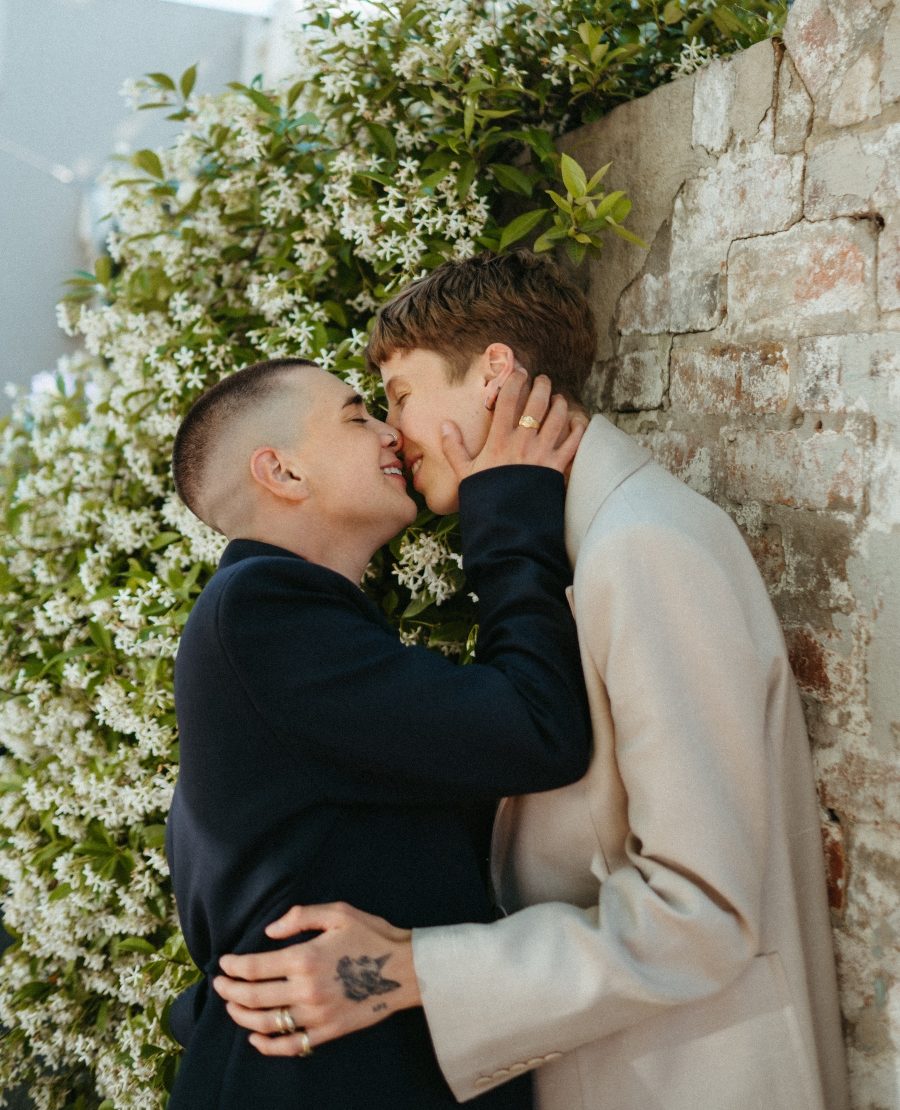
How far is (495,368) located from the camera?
188 cm

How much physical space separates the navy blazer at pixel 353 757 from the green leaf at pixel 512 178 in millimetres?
986

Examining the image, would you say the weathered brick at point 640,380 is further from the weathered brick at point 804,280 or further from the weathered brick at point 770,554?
the weathered brick at point 770,554

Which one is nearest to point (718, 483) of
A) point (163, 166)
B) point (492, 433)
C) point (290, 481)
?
point (492, 433)

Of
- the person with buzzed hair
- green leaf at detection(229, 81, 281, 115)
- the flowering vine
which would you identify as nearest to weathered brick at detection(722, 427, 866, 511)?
the person with buzzed hair

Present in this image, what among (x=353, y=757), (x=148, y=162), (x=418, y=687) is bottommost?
(x=353, y=757)

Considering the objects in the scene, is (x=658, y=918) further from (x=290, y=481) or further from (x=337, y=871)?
(x=290, y=481)

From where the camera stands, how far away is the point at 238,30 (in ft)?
20.1

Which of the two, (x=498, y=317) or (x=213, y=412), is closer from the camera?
(x=498, y=317)

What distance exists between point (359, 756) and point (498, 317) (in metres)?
0.89

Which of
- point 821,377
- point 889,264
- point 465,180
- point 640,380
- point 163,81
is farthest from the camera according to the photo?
point 163,81

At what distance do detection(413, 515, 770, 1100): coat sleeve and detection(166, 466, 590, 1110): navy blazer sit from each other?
11cm

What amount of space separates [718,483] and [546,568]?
19.7 inches

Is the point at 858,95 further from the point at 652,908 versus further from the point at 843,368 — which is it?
the point at 652,908

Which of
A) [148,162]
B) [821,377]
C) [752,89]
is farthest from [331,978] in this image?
[148,162]
